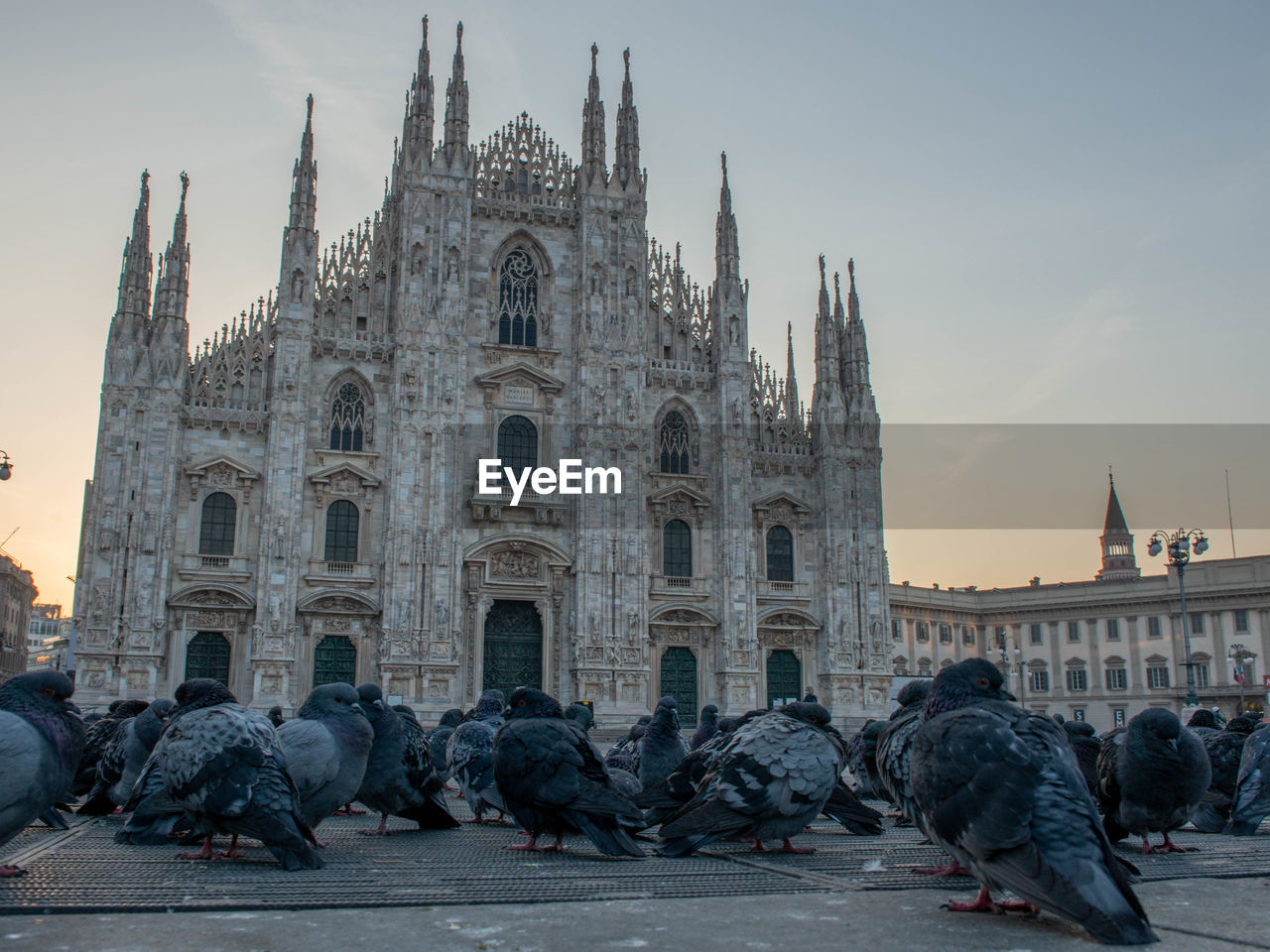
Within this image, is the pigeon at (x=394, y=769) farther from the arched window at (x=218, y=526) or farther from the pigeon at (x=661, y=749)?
the arched window at (x=218, y=526)

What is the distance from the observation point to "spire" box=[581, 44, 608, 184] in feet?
121

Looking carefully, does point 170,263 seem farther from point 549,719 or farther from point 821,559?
point 549,719

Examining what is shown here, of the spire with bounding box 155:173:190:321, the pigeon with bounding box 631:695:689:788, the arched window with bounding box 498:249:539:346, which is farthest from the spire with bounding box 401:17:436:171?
the pigeon with bounding box 631:695:689:788

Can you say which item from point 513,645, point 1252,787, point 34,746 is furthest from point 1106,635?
point 34,746

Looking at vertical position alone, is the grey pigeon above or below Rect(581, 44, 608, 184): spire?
below

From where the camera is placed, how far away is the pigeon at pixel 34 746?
638cm

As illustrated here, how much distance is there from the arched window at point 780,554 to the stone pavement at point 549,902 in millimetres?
28363

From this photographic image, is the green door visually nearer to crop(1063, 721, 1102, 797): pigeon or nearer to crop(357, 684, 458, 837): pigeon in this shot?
crop(1063, 721, 1102, 797): pigeon

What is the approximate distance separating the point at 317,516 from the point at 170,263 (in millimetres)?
8709

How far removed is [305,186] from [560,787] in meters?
29.6

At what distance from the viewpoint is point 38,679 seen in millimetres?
7094

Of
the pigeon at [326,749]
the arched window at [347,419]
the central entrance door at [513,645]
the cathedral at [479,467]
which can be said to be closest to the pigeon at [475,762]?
the pigeon at [326,749]

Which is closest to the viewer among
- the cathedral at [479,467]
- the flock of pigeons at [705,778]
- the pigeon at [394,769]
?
the flock of pigeons at [705,778]

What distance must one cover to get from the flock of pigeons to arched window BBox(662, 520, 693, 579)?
78.5 ft
